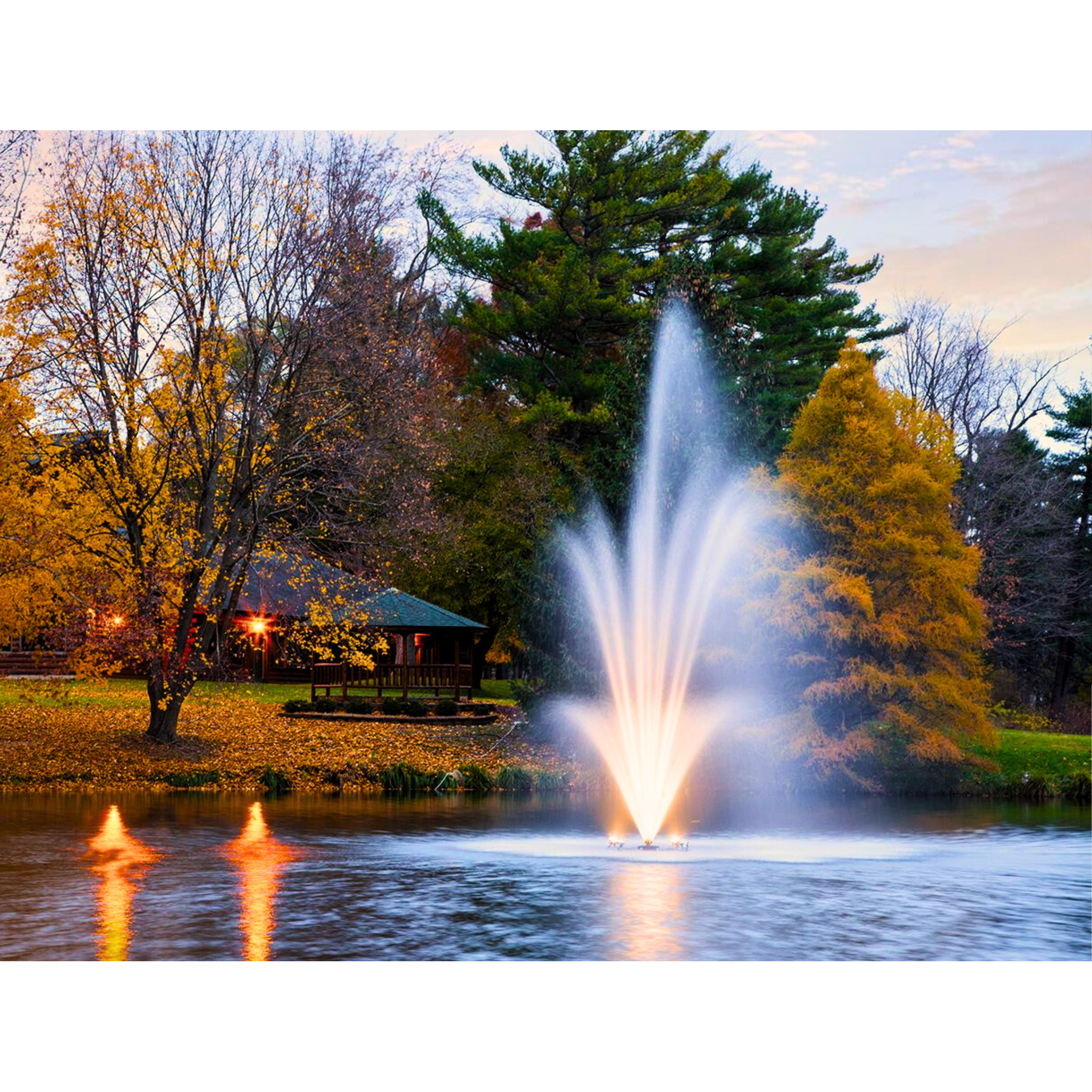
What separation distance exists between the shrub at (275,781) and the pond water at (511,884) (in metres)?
2.16

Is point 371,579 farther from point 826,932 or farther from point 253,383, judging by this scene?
point 826,932

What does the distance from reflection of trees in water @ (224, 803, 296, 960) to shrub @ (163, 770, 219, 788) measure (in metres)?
4.36

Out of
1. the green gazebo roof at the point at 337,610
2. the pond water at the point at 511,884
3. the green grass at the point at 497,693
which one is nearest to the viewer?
the pond water at the point at 511,884

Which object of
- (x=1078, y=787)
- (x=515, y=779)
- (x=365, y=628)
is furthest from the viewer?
(x=365, y=628)

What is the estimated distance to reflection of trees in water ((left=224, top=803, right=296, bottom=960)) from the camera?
1527cm

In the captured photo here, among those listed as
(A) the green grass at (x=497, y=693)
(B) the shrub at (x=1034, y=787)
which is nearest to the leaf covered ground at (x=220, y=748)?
(A) the green grass at (x=497, y=693)

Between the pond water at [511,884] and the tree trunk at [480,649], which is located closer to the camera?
the pond water at [511,884]

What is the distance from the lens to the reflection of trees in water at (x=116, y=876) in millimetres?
15055

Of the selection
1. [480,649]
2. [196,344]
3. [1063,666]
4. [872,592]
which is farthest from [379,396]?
[1063,666]

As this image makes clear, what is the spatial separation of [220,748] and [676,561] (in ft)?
42.9

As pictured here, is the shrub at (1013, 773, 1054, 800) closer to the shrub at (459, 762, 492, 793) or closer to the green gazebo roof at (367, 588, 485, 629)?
the shrub at (459, 762, 492, 793)

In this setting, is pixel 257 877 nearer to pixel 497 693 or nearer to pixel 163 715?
pixel 163 715

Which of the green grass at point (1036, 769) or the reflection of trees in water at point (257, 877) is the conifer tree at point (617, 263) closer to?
the green grass at point (1036, 769)

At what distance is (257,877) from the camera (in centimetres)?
2000
